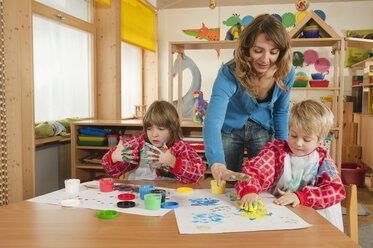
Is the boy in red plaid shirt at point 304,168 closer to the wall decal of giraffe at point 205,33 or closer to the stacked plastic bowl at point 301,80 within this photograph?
the stacked plastic bowl at point 301,80

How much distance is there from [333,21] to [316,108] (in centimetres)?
449

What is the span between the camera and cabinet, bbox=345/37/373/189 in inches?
194

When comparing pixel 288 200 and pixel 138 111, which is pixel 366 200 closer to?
pixel 288 200

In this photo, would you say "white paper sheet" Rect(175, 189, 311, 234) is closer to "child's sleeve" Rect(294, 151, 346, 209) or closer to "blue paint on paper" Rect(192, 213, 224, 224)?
"blue paint on paper" Rect(192, 213, 224, 224)

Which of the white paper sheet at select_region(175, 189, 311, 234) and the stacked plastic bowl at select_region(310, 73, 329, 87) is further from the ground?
the stacked plastic bowl at select_region(310, 73, 329, 87)

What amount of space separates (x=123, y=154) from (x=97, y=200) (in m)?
0.46

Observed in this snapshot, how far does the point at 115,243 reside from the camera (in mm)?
875

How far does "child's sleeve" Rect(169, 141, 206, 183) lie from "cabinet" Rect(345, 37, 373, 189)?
3952 mm

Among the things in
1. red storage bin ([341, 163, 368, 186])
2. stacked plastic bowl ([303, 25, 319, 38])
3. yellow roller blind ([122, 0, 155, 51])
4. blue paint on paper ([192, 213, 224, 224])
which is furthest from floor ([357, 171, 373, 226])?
yellow roller blind ([122, 0, 155, 51])

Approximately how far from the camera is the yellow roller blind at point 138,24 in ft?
14.8

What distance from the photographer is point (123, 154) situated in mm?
1707

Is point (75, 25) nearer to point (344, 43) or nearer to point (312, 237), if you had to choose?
point (344, 43)

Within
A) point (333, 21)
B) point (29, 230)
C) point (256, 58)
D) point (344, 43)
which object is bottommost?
point (29, 230)

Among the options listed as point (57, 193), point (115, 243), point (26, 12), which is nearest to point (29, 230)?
point (115, 243)
